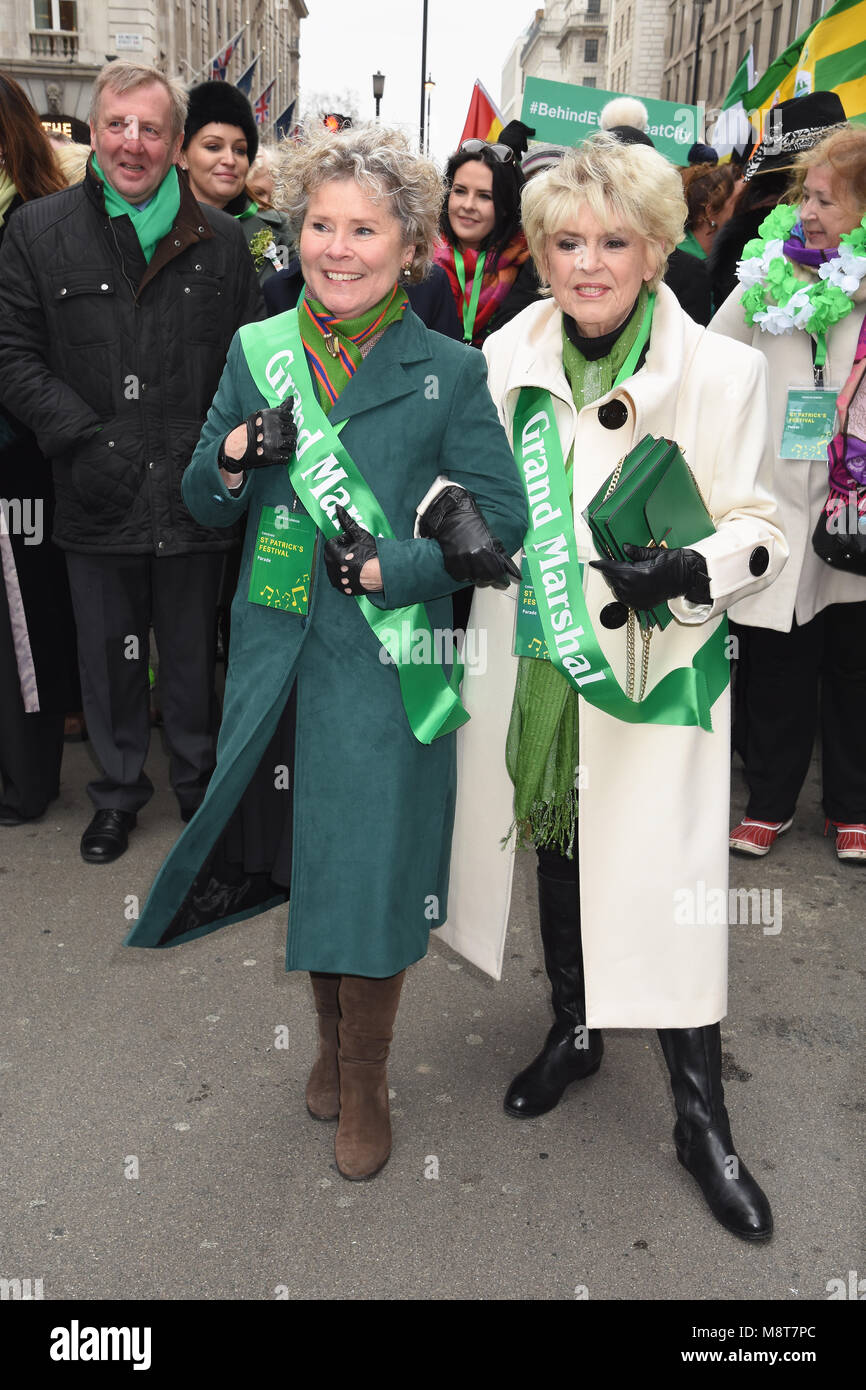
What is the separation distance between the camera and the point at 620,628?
2541mm

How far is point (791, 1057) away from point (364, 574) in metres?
1.87

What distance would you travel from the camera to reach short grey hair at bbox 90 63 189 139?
3873mm

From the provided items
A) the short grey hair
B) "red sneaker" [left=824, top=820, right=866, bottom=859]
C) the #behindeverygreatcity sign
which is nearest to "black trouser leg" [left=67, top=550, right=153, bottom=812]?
the short grey hair

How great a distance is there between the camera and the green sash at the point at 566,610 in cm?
242

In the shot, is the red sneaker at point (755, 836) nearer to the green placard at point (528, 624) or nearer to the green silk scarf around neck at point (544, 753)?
the green silk scarf around neck at point (544, 753)

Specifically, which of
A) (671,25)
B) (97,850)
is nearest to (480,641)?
(97,850)

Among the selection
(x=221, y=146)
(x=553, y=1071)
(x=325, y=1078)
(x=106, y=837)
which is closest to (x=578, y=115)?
(x=221, y=146)

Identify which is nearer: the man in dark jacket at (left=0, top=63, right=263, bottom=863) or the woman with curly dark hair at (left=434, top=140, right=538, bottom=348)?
the man in dark jacket at (left=0, top=63, right=263, bottom=863)

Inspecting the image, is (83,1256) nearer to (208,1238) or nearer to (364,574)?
(208,1238)

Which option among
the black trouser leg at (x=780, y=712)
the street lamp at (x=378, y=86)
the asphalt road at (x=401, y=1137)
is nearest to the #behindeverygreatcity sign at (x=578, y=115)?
the black trouser leg at (x=780, y=712)

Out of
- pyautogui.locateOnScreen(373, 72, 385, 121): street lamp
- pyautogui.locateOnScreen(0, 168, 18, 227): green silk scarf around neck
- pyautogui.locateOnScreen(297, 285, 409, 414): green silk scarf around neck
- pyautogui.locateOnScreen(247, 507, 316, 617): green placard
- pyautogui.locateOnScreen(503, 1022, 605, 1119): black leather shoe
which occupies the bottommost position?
pyautogui.locateOnScreen(503, 1022, 605, 1119): black leather shoe

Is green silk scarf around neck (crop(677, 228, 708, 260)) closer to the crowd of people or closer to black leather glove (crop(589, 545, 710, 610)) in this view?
the crowd of people

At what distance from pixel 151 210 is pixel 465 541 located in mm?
2478

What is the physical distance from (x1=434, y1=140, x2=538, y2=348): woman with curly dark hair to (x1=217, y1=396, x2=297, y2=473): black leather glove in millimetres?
3051
